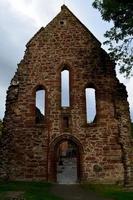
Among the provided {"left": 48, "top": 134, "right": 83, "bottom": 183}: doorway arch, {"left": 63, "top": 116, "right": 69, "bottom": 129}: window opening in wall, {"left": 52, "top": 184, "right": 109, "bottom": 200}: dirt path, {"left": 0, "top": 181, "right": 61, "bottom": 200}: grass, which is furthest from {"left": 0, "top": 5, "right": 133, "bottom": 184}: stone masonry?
{"left": 52, "top": 184, "right": 109, "bottom": 200}: dirt path

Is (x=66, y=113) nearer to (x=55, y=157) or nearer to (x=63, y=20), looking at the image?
(x=55, y=157)

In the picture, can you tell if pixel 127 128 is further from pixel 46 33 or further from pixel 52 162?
pixel 46 33

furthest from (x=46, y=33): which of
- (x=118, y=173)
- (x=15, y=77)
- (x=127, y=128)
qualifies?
(x=118, y=173)

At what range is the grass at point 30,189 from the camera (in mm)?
15188

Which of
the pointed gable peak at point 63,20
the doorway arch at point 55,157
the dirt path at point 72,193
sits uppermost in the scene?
the pointed gable peak at point 63,20

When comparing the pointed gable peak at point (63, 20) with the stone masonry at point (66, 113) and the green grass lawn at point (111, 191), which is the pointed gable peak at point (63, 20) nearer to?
the stone masonry at point (66, 113)

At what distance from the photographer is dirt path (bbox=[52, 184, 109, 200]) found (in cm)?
1593

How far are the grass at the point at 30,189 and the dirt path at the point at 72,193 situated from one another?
427 millimetres

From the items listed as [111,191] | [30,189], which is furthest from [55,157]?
[111,191]

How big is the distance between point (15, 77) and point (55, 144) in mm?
4500

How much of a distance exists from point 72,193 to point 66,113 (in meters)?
5.33

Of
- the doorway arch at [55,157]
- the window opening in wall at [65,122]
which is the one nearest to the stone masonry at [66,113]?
the doorway arch at [55,157]

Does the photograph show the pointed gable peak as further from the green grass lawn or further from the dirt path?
the dirt path

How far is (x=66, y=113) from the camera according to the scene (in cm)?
2119
